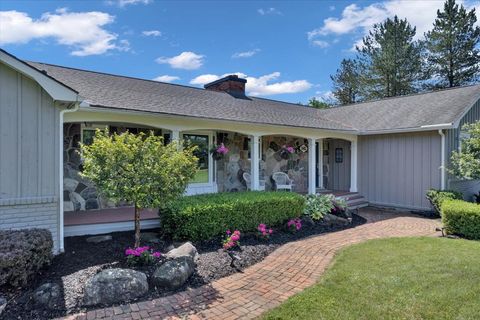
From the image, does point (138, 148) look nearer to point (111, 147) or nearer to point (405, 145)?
point (111, 147)

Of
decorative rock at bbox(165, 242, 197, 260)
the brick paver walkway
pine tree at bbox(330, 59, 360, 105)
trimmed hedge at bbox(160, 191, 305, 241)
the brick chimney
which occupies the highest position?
pine tree at bbox(330, 59, 360, 105)

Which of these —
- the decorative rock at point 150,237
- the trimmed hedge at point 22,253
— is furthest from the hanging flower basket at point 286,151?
the trimmed hedge at point 22,253

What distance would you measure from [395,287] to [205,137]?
6956 millimetres

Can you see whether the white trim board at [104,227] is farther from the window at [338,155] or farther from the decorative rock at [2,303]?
the window at [338,155]

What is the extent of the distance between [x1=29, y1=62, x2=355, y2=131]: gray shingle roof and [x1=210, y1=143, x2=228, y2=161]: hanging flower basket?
3.48ft

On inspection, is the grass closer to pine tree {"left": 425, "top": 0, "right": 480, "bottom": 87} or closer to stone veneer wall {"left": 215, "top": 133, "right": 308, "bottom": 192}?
stone veneer wall {"left": 215, "top": 133, "right": 308, "bottom": 192}

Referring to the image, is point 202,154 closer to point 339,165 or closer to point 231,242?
point 231,242

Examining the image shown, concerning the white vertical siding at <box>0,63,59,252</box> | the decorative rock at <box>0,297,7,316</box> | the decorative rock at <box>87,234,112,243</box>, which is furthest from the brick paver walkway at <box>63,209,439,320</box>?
the decorative rock at <box>87,234,112,243</box>

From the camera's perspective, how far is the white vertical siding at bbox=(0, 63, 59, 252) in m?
4.77

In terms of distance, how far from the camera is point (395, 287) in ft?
13.3

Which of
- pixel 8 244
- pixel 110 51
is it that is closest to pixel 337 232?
pixel 8 244

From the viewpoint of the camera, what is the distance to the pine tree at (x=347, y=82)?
27073 mm

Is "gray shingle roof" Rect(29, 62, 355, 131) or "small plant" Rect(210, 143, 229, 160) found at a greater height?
"gray shingle roof" Rect(29, 62, 355, 131)

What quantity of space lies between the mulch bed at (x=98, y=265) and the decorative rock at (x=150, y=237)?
146 millimetres
